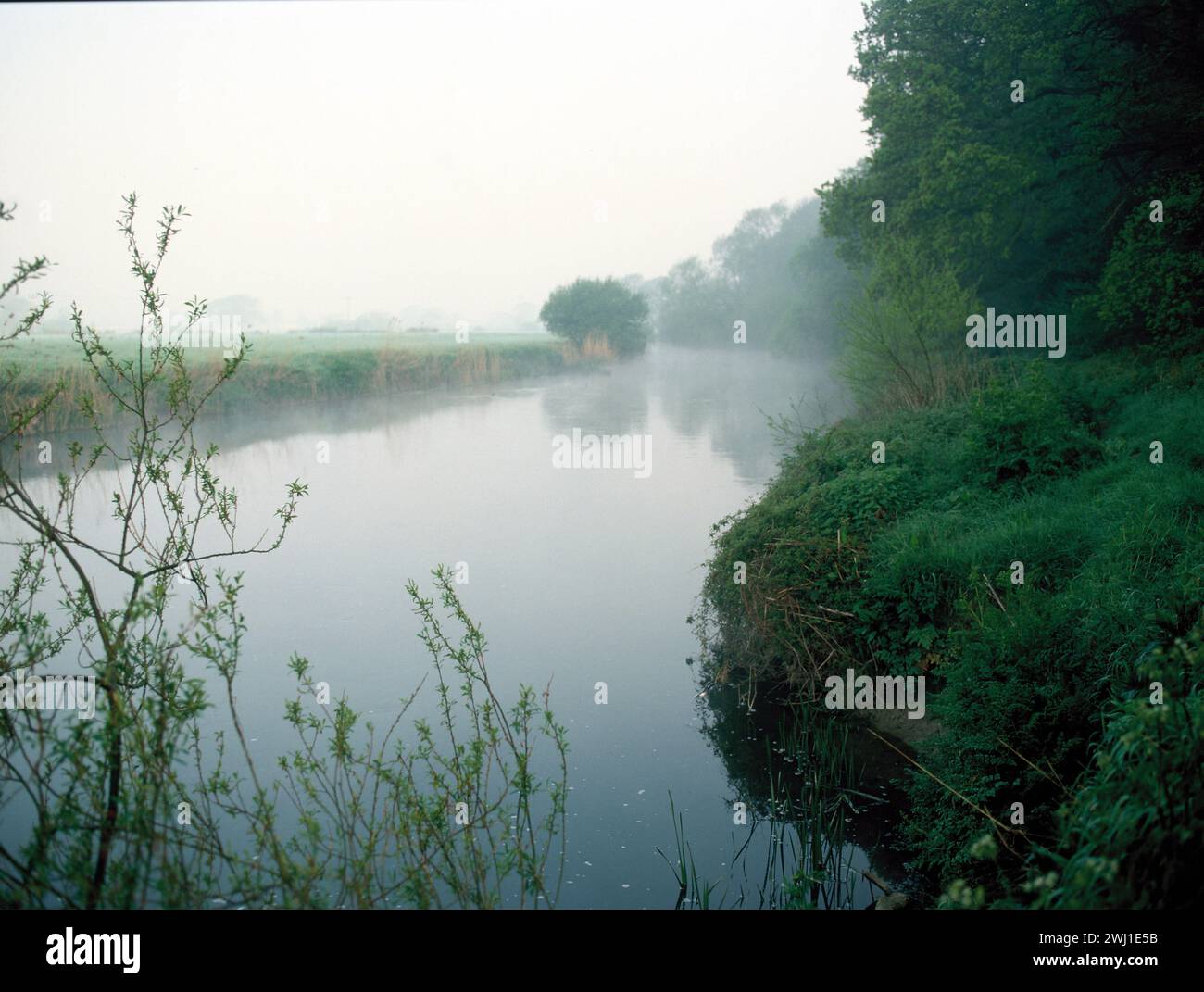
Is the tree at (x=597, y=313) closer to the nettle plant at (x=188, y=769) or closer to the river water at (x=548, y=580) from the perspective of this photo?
the river water at (x=548, y=580)

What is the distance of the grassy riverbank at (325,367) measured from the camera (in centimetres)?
1462

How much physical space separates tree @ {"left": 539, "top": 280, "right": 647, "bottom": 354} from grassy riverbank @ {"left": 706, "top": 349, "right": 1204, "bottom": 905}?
29611mm

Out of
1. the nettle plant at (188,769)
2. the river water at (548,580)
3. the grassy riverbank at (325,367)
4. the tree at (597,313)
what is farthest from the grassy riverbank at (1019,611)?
the tree at (597,313)

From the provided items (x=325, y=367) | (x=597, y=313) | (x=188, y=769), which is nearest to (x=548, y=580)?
(x=188, y=769)

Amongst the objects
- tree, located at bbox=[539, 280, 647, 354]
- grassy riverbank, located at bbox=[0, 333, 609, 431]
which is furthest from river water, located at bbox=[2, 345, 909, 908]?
tree, located at bbox=[539, 280, 647, 354]

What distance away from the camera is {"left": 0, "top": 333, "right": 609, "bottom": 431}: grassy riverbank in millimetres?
14625

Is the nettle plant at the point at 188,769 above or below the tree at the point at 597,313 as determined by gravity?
below

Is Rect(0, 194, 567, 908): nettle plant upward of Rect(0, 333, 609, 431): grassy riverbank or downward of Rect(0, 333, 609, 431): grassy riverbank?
downward

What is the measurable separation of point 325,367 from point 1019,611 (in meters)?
23.1

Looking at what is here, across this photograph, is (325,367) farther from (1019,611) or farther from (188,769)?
(1019,611)

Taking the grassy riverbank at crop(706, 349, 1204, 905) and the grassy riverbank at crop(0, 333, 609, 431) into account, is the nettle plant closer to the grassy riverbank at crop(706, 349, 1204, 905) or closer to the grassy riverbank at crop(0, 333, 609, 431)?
the grassy riverbank at crop(706, 349, 1204, 905)

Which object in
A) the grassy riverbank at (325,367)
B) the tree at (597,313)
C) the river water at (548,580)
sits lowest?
the river water at (548,580)

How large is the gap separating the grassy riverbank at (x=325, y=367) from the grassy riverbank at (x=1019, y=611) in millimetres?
9375
